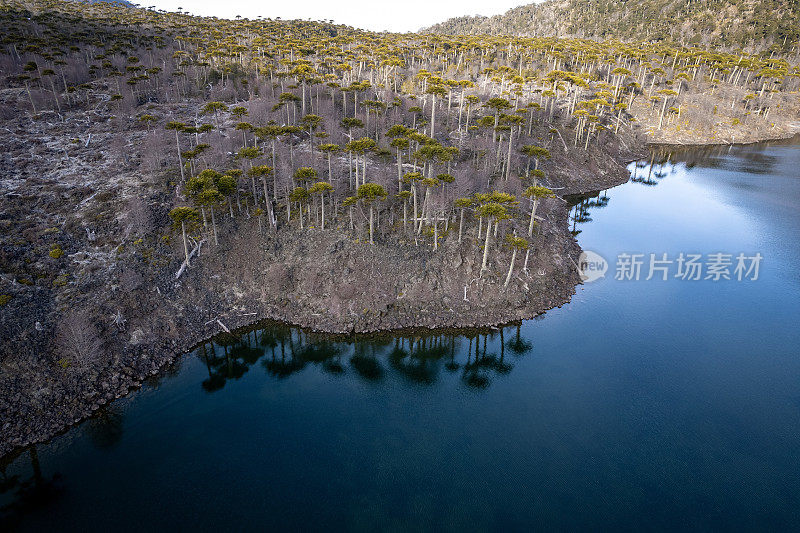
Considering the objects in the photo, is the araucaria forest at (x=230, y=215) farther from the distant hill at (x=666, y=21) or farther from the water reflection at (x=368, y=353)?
the distant hill at (x=666, y=21)

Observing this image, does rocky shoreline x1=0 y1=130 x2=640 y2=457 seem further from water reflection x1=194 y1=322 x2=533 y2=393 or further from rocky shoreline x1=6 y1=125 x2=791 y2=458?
water reflection x1=194 y1=322 x2=533 y2=393

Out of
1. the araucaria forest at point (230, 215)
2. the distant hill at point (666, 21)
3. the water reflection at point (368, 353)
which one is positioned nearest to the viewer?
the araucaria forest at point (230, 215)

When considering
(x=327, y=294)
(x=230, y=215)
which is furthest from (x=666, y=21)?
(x=327, y=294)

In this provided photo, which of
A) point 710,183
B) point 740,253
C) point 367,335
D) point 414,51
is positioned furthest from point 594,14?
point 367,335

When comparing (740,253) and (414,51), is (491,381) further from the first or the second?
(414,51)

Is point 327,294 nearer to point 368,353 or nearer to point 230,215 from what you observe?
point 368,353

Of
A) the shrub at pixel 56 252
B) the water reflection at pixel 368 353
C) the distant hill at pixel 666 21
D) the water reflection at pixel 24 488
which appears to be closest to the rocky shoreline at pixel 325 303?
A: the water reflection at pixel 368 353
